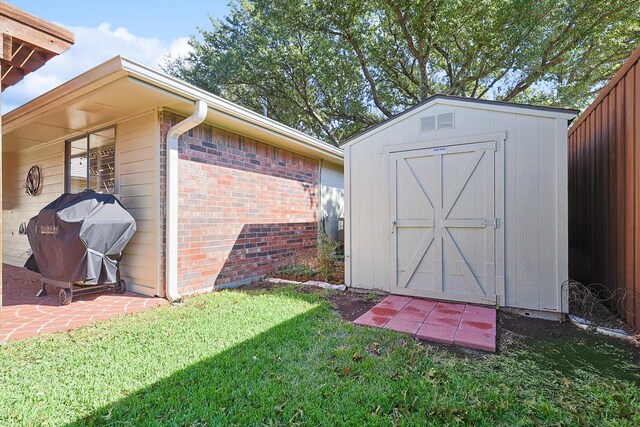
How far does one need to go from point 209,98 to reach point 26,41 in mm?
1780

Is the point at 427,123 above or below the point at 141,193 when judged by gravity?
above

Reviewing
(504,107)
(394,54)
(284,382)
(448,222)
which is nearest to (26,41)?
(284,382)

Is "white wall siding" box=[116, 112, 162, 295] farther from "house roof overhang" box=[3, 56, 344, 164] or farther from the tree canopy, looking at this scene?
the tree canopy

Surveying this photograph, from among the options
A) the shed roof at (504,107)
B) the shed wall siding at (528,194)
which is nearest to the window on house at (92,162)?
the shed roof at (504,107)

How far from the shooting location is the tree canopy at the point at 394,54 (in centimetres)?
851

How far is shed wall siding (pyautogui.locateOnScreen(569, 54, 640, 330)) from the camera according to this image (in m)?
2.93

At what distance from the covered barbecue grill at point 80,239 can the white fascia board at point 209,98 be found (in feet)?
5.81

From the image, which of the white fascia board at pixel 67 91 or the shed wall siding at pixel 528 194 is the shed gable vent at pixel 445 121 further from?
the white fascia board at pixel 67 91

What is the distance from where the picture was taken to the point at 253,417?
69.3 inches

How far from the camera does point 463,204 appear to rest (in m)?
3.88

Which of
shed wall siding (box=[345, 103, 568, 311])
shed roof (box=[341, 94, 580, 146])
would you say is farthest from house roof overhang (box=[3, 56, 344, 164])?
shed wall siding (box=[345, 103, 568, 311])

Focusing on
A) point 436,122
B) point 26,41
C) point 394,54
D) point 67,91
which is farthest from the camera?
point 394,54

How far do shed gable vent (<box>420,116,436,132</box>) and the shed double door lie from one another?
0.97ft

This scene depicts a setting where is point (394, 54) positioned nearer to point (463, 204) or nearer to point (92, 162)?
point (463, 204)
